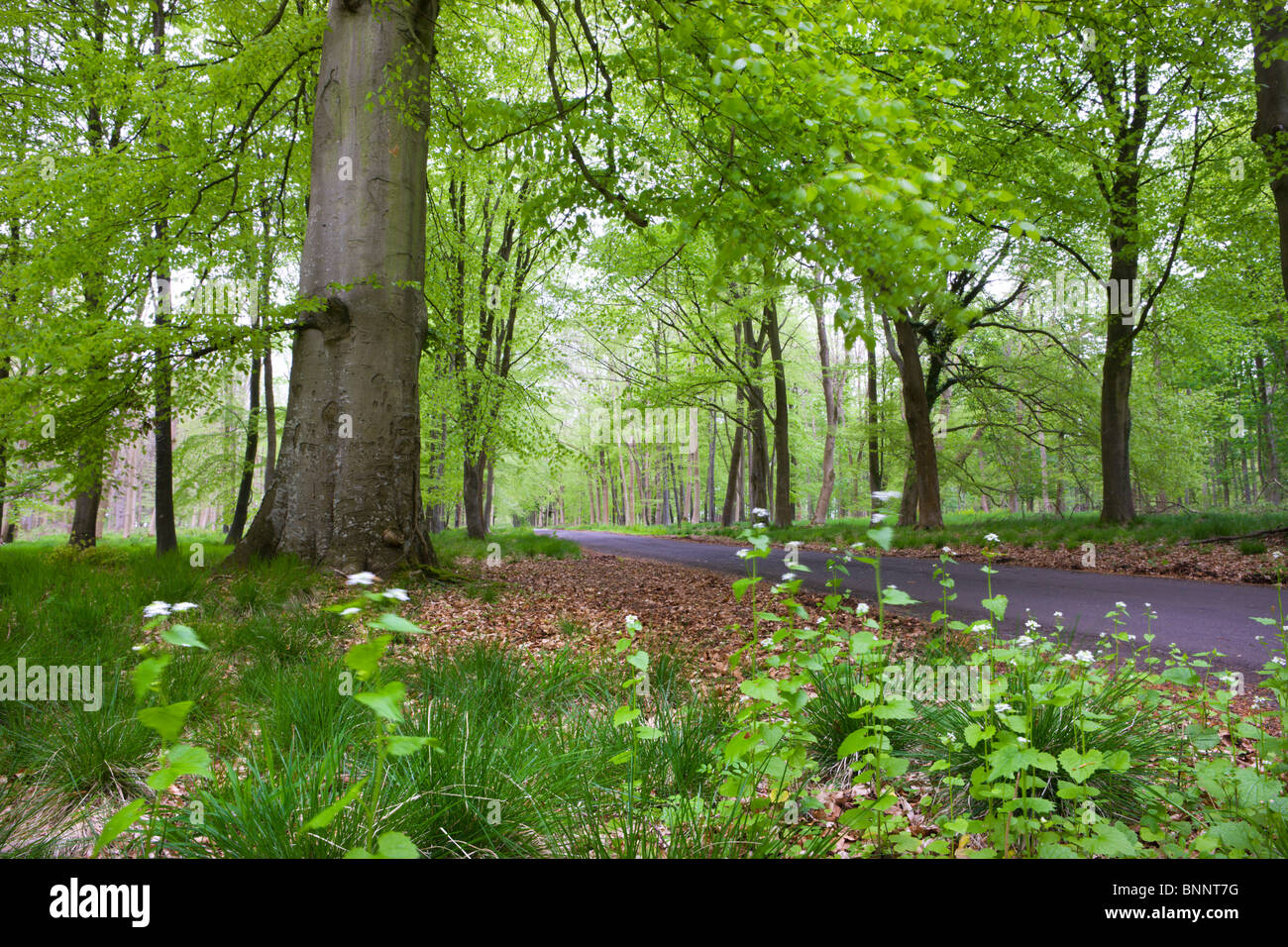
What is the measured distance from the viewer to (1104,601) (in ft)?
19.2

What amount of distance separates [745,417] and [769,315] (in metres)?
3.43

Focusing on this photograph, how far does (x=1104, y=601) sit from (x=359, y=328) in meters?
7.73

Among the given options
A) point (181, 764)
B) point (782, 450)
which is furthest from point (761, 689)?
point (782, 450)

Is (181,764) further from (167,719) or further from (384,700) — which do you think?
(384,700)

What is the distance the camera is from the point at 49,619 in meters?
3.39

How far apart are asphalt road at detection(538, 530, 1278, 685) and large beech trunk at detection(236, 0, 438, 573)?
3.77m

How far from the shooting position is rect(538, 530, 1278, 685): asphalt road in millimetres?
4354

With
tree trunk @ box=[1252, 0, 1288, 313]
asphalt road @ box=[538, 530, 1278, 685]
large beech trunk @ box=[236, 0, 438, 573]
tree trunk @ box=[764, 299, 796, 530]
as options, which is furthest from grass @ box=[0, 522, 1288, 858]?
tree trunk @ box=[764, 299, 796, 530]

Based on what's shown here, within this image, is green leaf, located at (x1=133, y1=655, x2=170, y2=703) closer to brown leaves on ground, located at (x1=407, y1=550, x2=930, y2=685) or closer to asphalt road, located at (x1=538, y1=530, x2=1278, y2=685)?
brown leaves on ground, located at (x1=407, y1=550, x2=930, y2=685)

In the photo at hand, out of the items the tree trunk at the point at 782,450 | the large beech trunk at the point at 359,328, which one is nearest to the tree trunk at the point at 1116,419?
the tree trunk at the point at 782,450

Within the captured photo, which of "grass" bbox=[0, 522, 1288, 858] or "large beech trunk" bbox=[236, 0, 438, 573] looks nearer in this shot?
"grass" bbox=[0, 522, 1288, 858]

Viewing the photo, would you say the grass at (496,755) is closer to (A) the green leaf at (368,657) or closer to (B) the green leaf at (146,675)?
(B) the green leaf at (146,675)
